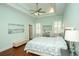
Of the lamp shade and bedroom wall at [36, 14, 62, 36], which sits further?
bedroom wall at [36, 14, 62, 36]

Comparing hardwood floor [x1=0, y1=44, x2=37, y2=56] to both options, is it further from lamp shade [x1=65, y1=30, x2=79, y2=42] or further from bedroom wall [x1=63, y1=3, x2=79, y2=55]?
bedroom wall [x1=63, y1=3, x2=79, y2=55]

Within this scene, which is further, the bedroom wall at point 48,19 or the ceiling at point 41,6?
the bedroom wall at point 48,19

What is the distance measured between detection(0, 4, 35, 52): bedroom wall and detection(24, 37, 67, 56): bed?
25 cm

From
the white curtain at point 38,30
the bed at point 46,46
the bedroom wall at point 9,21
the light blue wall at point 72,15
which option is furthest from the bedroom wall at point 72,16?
the bedroom wall at point 9,21

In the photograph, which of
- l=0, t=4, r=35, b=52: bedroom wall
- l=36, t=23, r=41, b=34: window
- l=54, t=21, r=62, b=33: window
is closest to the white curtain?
l=36, t=23, r=41, b=34: window

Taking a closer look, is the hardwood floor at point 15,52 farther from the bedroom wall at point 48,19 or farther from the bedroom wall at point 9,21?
the bedroom wall at point 48,19

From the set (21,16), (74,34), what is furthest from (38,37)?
(74,34)

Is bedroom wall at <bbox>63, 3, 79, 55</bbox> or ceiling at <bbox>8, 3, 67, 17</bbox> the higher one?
ceiling at <bbox>8, 3, 67, 17</bbox>

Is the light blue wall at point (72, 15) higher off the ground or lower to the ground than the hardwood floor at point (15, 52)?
higher

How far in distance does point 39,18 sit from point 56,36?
531 mm

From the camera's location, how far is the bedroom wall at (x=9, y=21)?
6.22 ft

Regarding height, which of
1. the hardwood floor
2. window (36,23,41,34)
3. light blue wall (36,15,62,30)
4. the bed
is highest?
light blue wall (36,15,62,30)

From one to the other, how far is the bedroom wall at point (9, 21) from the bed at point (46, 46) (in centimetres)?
25

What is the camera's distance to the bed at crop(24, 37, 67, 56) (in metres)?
1.86
